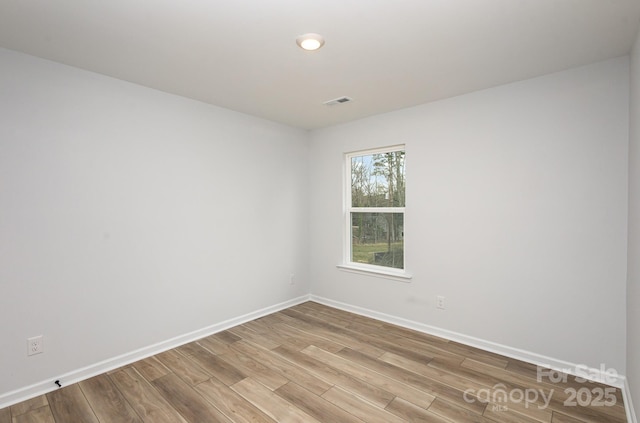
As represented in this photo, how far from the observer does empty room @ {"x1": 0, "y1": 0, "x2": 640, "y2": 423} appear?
2.00 metres

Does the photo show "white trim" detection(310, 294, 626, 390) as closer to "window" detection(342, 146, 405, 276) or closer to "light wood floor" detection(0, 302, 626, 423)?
"light wood floor" detection(0, 302, 626, 423)

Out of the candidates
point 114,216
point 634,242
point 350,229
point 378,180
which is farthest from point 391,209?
point 114,216

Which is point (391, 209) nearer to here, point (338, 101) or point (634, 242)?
point (338, 101)

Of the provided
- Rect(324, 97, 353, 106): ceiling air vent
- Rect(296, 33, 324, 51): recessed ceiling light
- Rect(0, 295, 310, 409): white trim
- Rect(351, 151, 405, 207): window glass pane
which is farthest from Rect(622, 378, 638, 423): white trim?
Rect(0, 295, 310, 409): white trim

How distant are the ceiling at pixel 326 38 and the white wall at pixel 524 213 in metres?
0.29

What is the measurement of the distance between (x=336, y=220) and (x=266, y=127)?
150 cm

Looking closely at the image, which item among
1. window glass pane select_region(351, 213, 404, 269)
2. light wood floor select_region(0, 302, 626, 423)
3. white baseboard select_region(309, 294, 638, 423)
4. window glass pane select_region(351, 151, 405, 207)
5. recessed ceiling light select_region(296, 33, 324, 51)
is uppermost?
recessed ceiling light select_region(296, 33, 324, 51)

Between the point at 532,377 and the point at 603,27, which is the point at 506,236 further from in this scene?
the point at 603,27

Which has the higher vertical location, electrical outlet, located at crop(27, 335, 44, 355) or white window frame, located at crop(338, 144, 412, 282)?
white window frame, located at crop(338, 144, 412, 282)

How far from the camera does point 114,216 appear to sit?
2.67 metres

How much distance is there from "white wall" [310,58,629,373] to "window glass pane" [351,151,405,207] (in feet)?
0.72

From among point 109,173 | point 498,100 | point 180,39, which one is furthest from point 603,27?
point 109,173

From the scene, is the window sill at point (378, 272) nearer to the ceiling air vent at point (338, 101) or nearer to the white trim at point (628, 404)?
the white trim at point (628, 404)

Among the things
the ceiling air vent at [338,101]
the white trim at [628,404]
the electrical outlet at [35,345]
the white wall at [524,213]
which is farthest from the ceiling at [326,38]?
the white trim at [628,404]
